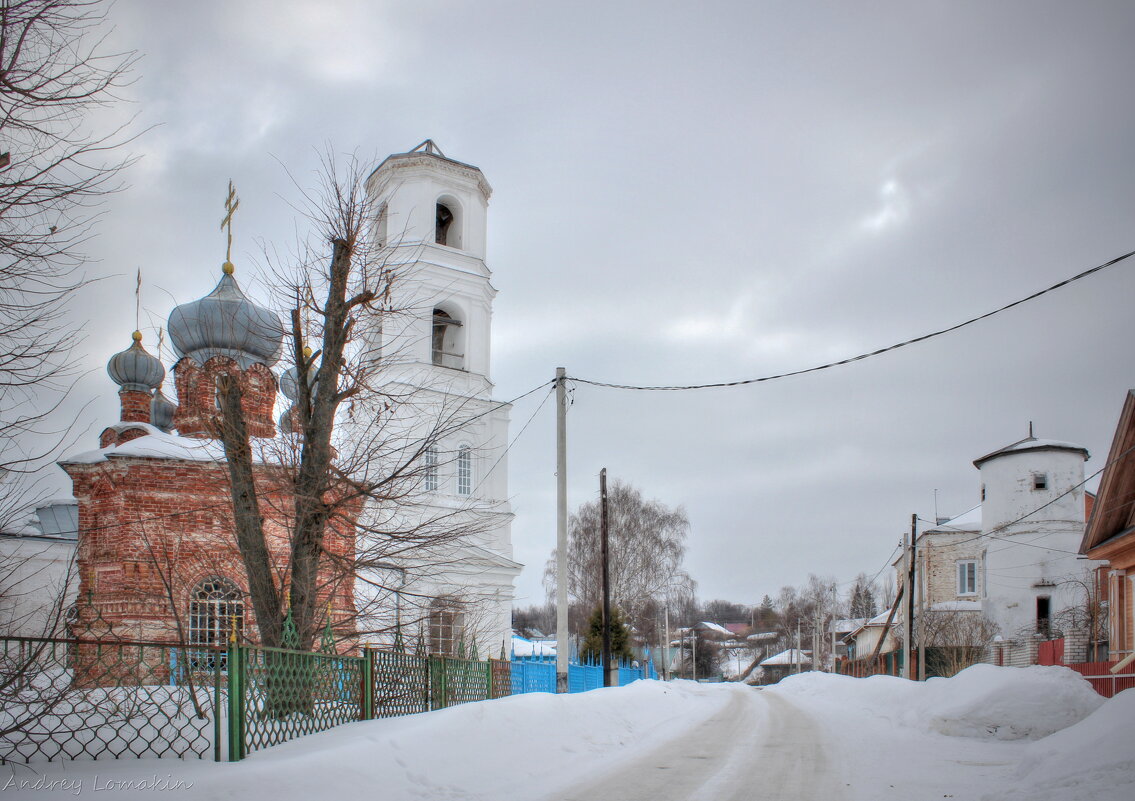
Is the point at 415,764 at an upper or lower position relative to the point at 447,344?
lower

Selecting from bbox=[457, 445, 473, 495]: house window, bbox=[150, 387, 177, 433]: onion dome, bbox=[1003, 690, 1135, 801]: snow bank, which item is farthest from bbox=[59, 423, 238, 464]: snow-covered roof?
bbox=[1003, 690, 1135, 801]: snow bank

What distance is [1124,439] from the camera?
16375mm

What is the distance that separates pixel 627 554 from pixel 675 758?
3377cm

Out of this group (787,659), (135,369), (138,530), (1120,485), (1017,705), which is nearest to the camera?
(1017,705)

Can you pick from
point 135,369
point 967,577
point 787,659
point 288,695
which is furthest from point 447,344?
point 787,659

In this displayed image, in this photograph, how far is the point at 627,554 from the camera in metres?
43.9

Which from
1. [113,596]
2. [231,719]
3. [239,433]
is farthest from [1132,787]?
[113,596]

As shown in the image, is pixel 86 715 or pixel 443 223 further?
pixel 443 223

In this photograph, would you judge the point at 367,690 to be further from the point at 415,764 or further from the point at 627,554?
the point at 627,554

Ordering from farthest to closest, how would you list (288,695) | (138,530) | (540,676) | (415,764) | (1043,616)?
(1043,616), (540,676), (138,530), (288,695), (415,764)

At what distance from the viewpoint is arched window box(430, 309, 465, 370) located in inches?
1166

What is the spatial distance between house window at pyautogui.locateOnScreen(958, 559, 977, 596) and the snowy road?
3149cm

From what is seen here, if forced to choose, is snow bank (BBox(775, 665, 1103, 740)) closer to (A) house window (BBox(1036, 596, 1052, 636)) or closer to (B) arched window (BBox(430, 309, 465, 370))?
(B) arched window (BBox(430, 309, 465, 370))

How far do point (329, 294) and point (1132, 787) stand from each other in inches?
359
